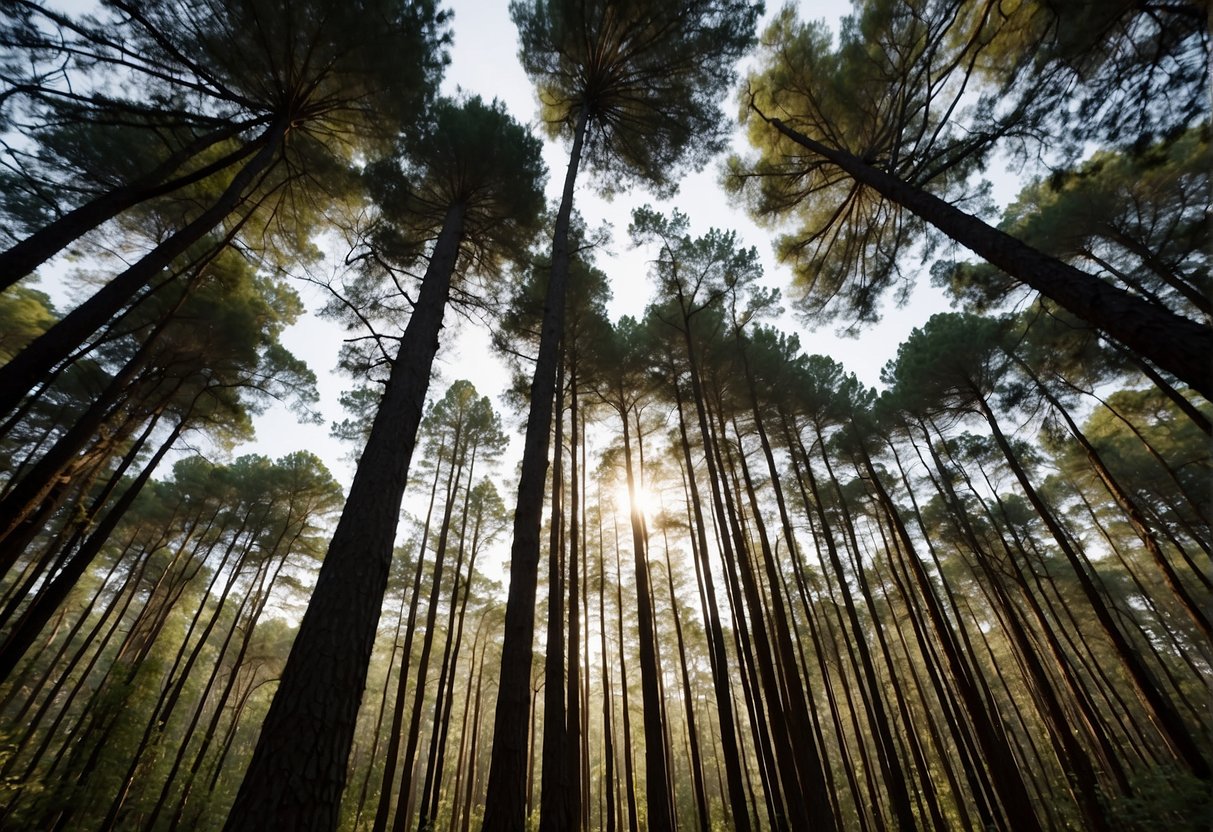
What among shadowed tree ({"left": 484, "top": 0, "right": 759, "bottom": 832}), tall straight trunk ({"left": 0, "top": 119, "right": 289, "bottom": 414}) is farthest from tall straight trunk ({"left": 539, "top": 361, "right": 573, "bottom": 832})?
tall straight trunk ({"left": 0, "top": 119, "right": 289, "bottom": 414})

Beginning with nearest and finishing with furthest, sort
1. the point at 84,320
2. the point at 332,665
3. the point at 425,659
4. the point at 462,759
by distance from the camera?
the point at 332,665
the point at 84,320
the point at 425,659
the point at 462,759

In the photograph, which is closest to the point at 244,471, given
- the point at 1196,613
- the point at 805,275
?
the point at 805,275

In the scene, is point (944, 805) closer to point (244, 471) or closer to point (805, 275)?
point (805, 275)

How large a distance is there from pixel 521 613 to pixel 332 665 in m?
1.87

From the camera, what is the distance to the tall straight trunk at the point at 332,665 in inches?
81.9

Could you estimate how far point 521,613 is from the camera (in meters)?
4.21

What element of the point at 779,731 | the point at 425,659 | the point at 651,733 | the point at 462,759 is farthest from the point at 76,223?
the point at 462,759

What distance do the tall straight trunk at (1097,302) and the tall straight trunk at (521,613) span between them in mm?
4471

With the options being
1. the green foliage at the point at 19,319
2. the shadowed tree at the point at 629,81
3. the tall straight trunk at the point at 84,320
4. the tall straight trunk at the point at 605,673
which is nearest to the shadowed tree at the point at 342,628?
the shadowed tree at the point at 629,81

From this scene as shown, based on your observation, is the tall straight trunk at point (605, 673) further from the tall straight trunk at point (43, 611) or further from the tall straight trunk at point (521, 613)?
the tall straight trunk at point (43, 611)

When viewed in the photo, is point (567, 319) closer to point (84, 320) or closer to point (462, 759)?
point (84, 320)

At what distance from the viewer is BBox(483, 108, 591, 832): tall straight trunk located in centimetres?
346

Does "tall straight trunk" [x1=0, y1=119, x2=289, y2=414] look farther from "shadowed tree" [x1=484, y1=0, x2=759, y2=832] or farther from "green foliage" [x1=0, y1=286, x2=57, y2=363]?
"green foliage" [x1=0, y1=286, x2=57, y2=363]

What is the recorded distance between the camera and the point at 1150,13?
15.0 ft
